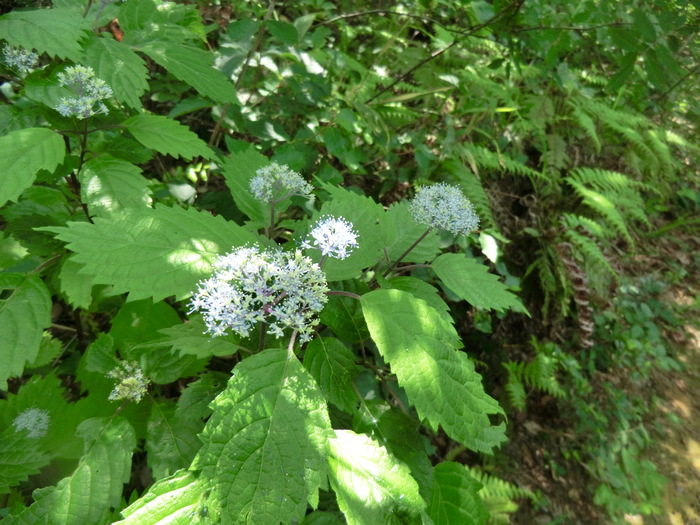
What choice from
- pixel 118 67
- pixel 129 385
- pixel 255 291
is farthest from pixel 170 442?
pixel 118 67

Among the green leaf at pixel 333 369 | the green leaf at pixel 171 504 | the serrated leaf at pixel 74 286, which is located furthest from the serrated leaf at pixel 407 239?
the serrated leaf at pixel 74 286

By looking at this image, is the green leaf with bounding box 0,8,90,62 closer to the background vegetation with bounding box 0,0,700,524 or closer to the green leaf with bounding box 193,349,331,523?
the background vegetation with bounding box 0,0,700,524

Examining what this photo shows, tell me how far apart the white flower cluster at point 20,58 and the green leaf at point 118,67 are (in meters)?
0.19

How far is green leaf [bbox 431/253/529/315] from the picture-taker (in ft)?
4.84

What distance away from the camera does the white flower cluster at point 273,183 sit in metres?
1.54

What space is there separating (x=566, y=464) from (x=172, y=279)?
409 centimetres

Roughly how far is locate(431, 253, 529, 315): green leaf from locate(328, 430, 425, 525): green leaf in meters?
0.60

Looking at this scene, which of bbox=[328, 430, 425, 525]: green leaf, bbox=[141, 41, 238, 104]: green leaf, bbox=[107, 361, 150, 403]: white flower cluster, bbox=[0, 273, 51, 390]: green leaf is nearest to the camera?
bbox=[328, 430, 425, 525]: green leaf

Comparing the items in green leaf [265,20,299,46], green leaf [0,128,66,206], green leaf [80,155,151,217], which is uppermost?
green leaf [265,20,299,46]

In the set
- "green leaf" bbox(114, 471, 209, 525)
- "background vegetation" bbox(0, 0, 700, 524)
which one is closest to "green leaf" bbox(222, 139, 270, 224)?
"background vegetation" bbox(0, 0, 700, 524)

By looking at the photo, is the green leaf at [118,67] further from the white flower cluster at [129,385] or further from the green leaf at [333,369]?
the green leaf at [333,369]

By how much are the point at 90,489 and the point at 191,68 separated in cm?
158

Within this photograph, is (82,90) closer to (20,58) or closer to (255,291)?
(20,58)

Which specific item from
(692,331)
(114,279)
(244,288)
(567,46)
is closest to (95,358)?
(114,279)
